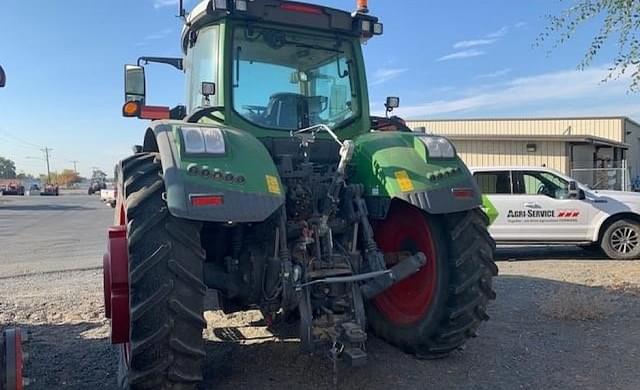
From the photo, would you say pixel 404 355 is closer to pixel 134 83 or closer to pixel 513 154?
pixel 134 83

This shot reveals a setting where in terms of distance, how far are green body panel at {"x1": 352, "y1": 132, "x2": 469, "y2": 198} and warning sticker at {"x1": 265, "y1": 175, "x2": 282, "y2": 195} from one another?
889mm

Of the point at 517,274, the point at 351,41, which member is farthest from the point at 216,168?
the point at 517,274

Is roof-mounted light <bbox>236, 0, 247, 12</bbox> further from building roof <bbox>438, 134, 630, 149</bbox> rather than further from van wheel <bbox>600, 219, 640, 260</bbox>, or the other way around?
building roof <bbox>438, 134, 630, 149</bbox>

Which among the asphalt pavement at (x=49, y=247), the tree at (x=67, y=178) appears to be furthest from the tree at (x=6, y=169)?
the asphalt pavement at (x=49, y=247)

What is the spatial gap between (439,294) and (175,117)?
2.92 m

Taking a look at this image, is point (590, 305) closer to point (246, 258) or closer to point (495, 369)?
point (495, 369)

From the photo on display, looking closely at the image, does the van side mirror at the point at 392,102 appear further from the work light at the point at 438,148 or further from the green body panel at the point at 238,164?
the green body panel at the point at 238,164

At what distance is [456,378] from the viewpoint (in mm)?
4148

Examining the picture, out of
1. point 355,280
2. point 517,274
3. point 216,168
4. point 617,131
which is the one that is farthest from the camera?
point 617,131

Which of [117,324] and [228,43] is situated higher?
[228,43]

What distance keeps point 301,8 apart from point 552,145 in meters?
20.3

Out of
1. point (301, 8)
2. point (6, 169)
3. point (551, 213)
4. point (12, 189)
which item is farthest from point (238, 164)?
point (6, 169)

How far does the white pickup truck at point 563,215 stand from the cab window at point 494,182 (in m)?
0.13

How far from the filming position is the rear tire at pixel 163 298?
3.17 meters
